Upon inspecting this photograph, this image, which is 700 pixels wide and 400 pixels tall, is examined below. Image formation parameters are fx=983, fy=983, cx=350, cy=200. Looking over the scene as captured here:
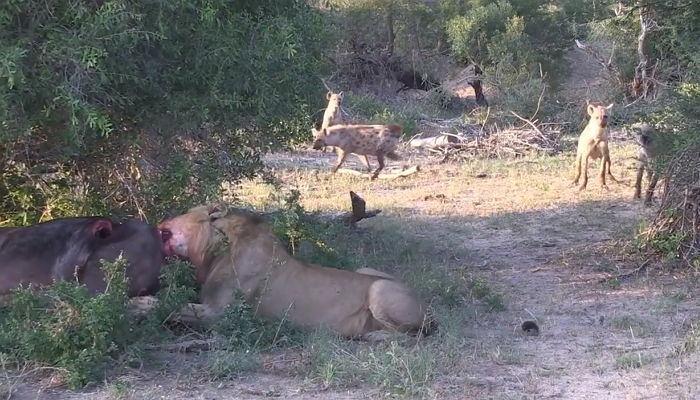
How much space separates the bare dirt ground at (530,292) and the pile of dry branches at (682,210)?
0.24 meters

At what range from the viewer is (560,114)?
64.7 ft

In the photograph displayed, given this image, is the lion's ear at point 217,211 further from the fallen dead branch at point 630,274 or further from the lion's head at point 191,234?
the fallen dead branch at point 630,274

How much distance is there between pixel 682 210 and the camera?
896 cm

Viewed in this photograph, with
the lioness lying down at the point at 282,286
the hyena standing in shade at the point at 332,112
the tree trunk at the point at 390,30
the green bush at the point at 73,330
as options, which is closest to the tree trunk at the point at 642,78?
the hyena standing in shade at the point at 332,112

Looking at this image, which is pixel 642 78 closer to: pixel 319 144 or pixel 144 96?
pixel 319 144

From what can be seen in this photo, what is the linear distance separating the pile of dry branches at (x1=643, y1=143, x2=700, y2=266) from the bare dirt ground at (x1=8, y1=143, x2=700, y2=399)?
243 millimetres

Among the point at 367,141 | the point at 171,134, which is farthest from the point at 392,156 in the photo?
the point at 171,134

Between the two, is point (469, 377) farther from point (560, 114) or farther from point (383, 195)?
point (560, 114)

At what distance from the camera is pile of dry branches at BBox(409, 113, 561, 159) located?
1770cm

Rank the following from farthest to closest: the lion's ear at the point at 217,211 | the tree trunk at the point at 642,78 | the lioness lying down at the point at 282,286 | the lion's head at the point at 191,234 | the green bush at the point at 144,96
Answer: the tree trunk at the point at 642,78
the lion's ear at the point at 217,211
the lion's head at the point at 191,234
the lioness lying down at the point at 282,286
the green bush at the point at 144,96

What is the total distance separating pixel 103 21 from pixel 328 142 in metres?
11.7

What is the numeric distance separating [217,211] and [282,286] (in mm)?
718

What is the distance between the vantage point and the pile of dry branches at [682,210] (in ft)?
28.9

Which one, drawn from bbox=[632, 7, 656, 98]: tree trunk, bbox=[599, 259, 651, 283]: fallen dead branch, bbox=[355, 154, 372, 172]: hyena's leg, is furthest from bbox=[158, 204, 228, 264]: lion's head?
bbox=[632, 7, 656, 98]: tree trunk
